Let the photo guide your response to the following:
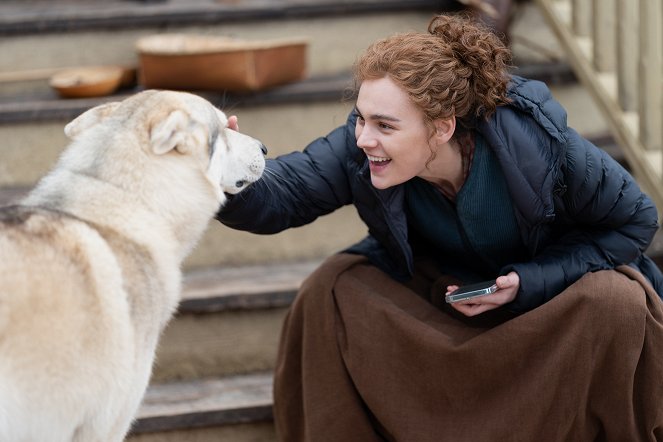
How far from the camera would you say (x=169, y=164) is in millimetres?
2346

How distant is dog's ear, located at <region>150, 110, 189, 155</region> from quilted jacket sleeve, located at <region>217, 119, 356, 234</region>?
0.48 m

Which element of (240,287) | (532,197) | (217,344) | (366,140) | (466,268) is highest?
(366,140)

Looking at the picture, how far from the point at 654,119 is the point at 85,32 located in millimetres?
2342

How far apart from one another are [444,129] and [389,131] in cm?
17

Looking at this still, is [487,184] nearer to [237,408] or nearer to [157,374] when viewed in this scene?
[237,408]

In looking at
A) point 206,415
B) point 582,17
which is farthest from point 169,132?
point 582,17

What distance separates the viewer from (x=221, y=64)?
3.73 metres

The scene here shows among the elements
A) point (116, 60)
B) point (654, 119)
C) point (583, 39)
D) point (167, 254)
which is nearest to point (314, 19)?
point (116, 60)

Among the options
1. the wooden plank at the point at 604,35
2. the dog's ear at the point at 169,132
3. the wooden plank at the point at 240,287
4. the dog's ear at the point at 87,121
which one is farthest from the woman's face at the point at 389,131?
the wooden plank at the point at 604,35

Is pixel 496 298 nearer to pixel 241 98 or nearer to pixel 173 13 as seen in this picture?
pixel 241 98

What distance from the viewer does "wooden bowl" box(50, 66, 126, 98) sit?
12.6 feet

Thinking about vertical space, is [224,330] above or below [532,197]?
below

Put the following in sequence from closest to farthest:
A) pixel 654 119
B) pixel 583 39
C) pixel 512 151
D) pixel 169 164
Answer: pixel 169 164 → pixel 512 151 → pixel 654 119 → pixel 583 39

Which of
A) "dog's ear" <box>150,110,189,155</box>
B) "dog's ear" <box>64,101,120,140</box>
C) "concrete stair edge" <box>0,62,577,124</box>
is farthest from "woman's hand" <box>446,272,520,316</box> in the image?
"concrete stair edge" <box>0,62,577,124</box>
